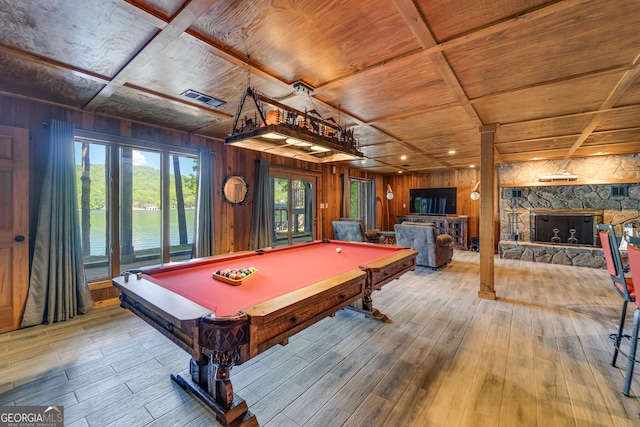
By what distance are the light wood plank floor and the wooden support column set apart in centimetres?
47

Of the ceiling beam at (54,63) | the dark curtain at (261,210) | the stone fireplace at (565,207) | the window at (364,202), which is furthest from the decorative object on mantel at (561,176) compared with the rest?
the ceiling beam at (54,63)

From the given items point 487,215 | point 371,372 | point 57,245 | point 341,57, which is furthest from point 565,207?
point 57,245

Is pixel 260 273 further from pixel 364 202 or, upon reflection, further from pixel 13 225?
pixel 364 202

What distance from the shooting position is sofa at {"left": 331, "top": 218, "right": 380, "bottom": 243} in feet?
19.8

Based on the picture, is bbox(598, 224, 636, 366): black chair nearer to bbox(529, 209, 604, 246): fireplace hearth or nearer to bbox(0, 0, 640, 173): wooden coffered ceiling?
bbox(0, 0, 640, 173): wooden coffered ceiling

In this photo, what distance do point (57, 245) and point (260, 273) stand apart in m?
2.70

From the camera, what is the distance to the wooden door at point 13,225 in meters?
2.79

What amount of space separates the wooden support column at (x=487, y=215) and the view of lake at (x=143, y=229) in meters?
4.65

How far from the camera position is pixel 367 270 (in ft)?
7.18

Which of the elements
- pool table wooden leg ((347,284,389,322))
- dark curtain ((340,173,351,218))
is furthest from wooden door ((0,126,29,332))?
dark curtain ((340,173,351,218))

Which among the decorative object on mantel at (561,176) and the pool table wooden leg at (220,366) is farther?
the decorative object on mantel at (561,176)

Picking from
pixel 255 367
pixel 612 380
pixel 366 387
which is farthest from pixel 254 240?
pixel 612 380

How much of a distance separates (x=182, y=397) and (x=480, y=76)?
358 cm

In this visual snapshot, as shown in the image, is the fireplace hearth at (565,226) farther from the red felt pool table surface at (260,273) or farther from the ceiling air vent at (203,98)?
the ceiling air vent at (203,98)
